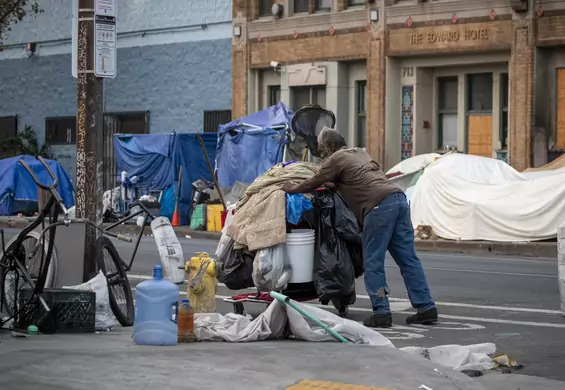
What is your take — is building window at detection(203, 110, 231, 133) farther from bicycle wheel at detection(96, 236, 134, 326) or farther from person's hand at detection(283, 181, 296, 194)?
bicycle wheel at detection(96, 236, 134, 326)

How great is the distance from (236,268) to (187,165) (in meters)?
18.8

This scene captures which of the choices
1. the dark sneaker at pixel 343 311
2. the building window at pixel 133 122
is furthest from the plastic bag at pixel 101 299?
the building window at pixel 133 122

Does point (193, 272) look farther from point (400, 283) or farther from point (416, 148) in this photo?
point (416, 148)

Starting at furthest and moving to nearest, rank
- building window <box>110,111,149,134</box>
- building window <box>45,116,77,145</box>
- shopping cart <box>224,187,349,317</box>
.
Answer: building window <box>45,116,77,145</box>
building window <box>110,111,149,134</box>
shopping cart <box>224,187,349,317</box>

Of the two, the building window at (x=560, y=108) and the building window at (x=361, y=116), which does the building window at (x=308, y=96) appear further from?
the building window at (x=560, y=108)

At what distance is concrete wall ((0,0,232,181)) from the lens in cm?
3584

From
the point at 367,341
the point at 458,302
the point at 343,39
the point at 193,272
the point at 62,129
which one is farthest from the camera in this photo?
the point at 62,129

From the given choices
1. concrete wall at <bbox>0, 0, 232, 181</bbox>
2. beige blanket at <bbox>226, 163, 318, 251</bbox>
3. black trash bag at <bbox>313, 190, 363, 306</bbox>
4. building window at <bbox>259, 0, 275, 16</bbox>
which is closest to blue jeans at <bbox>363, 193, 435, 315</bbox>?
black trash bag at <bbox>313, 190, 363, 306</bbox>

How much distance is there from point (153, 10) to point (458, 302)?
25992mm

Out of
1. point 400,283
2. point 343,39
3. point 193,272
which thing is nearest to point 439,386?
point 193,272

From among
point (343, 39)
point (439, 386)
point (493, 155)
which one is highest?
point (343, 39)

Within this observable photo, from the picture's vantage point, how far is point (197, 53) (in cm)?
3616

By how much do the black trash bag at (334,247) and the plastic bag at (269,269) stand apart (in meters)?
0.40

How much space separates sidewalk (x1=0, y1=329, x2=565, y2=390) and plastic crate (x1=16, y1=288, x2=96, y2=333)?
607mm
